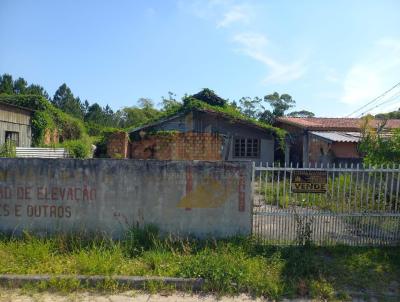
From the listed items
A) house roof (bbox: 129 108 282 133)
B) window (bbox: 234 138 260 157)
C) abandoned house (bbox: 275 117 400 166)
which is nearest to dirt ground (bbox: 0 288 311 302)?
abandoned house (bbox: 275 117 400 166)

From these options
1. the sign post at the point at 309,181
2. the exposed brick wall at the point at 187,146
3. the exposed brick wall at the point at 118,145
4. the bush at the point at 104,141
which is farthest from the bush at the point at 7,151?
the sign post at the point at 309,181

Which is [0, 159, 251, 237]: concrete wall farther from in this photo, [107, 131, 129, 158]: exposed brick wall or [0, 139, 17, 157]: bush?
[0, 139, 17, 157]: bush

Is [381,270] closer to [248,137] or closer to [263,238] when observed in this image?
[263,238]

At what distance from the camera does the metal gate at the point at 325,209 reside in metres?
6.60

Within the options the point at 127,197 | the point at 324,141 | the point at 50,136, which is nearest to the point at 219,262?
the point at 127,197

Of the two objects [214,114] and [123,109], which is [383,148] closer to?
[214,114]

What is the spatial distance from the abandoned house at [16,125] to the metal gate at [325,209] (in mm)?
15746

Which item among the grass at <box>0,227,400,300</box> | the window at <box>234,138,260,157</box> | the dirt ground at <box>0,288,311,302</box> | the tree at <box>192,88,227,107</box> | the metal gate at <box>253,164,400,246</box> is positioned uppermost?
the tree at <box>192,88,227,107</box>

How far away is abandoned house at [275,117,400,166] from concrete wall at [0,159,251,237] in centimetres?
902

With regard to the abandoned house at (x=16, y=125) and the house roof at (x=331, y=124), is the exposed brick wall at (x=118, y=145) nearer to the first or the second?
the abandoned house at (x=16, y=125)

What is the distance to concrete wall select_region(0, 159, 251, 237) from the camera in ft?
21.9

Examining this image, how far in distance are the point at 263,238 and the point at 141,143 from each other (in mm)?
11010

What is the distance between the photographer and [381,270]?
571cm

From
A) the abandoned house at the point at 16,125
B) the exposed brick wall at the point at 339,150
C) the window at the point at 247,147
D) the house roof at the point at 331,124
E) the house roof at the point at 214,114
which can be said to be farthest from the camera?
the house roof at the point at 331,124
